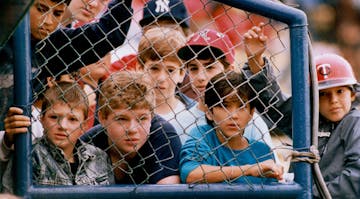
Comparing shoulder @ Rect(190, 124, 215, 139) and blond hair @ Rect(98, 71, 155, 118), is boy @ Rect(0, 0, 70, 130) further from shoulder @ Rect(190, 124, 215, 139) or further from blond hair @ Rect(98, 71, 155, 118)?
shoulder @ Rect(190, 124, 215, 139)

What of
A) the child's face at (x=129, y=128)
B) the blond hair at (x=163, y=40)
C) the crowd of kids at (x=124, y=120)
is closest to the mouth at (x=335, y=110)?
the crowd of kids at (x=124, y=120)

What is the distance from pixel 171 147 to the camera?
13.3 ft

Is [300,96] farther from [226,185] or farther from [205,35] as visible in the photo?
[205,35]

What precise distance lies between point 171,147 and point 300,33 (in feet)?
2.64

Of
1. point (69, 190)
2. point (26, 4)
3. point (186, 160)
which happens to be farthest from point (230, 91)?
point (26, 4)

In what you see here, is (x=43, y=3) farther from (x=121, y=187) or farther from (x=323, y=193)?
(x=323, y=193)

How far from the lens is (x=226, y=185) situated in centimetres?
367

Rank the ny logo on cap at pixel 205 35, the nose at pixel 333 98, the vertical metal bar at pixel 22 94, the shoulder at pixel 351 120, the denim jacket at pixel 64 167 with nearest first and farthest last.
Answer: the vertical metal bar at pixel 22 94 → the denim jacket at pixel 64 167 → the ny logo on cap at pixel 205 35 → the shoulder at pixel 351 120 → the nose at pixel 333 98

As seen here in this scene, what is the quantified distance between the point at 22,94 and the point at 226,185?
90 cm

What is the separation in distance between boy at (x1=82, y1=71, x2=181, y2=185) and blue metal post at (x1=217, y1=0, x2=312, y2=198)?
1.90 ft

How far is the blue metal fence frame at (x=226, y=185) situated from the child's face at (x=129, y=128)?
38 cm

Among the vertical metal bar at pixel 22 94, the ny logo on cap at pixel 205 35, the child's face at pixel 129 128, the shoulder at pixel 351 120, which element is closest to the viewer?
the vertical metal bar at pixel 22 94

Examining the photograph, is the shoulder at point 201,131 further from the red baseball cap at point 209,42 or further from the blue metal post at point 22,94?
the blue metal post at point 22,94

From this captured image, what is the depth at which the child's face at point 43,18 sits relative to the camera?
389cm
